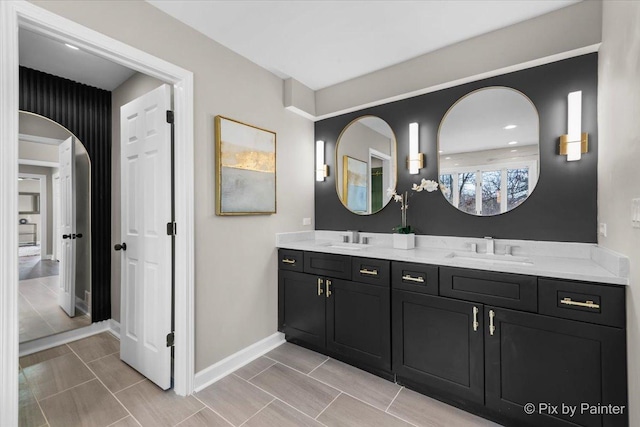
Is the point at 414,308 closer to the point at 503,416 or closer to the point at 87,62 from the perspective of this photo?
the point at 503,416

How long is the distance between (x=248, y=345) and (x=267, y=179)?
4.98 ft

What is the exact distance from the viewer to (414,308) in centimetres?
202

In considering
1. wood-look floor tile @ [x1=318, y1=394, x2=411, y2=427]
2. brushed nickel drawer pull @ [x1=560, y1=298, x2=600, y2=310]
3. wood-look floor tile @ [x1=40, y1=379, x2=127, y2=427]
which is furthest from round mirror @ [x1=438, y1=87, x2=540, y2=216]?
wood-look floor tile @ [x1=40, y1=379, x2=127, y2=427]

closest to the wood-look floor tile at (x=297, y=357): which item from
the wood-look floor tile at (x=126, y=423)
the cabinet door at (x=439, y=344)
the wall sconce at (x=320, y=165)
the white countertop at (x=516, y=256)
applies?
the cabinet door at (x=439, y=344)

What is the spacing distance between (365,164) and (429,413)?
7.10 feet

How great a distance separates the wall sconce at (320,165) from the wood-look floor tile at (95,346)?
8.66 feet

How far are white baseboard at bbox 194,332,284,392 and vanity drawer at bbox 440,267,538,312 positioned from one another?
1683mm

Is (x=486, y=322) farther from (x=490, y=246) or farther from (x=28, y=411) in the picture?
(x=28, y=411)

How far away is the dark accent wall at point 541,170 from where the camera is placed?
1941 mm

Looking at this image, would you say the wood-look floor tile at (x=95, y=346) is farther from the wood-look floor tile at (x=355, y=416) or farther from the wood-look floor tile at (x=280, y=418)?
the wood-look floor tile at (x=355, y=416)

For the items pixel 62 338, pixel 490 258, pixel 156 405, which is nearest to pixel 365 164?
pixel 490 258

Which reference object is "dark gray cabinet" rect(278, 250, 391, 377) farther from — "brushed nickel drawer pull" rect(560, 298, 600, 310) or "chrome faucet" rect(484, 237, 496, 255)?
"brushed nickel drawer pull" rect(560, 298, 600, 310)

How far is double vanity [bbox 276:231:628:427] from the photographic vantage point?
1450 mm

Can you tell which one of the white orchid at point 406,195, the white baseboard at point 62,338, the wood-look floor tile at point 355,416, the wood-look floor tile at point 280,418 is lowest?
the wood-look floor tile at point 280,418
